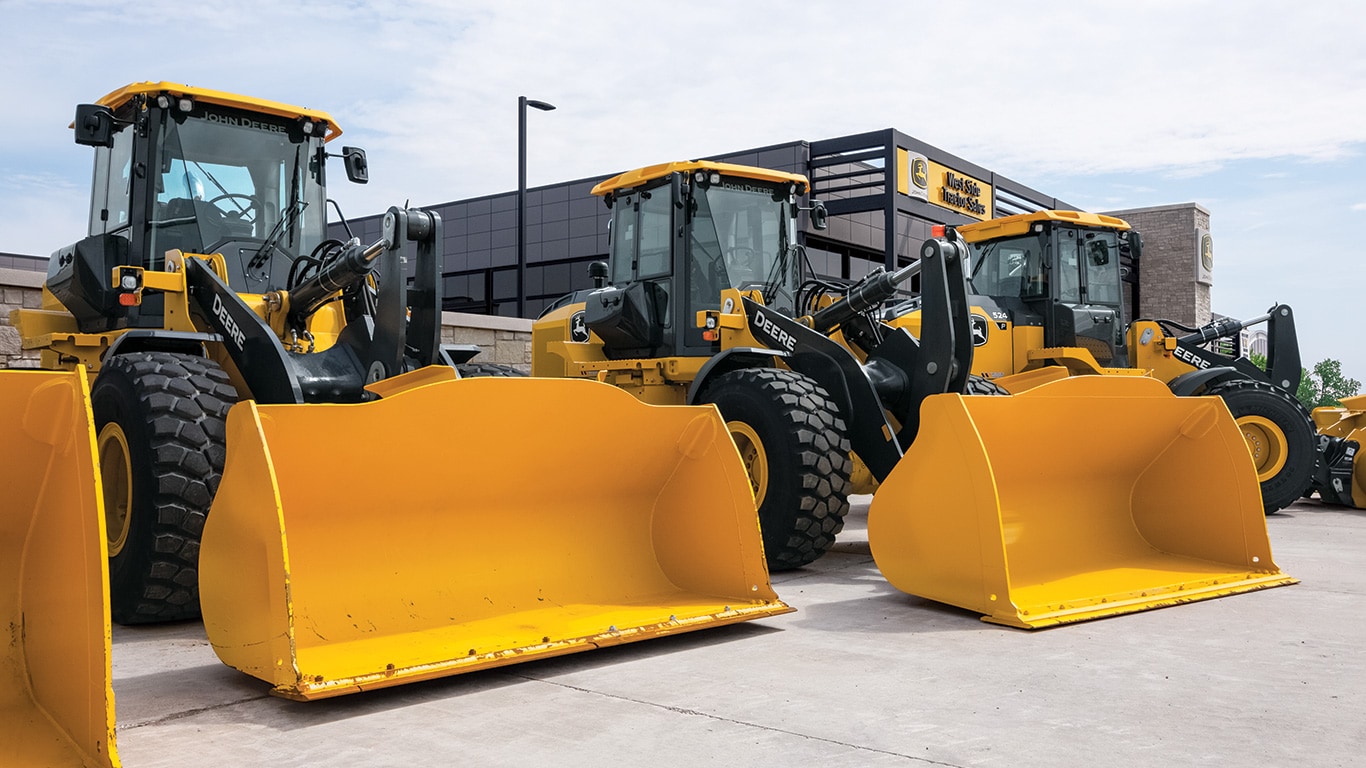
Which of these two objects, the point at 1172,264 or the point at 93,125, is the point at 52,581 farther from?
the point at 1172,264

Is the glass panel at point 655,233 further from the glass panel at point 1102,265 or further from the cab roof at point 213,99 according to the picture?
the glass panel at point 1102,265

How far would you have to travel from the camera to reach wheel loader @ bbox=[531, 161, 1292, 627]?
511 cm

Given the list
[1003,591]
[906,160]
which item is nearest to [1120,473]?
[1003,591]

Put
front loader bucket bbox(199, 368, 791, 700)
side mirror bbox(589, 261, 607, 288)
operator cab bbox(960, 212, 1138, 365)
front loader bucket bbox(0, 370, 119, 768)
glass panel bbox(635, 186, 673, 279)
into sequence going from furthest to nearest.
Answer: operator cab bbox(960, 212, 1138, 365)
side mirror bbox(589, 261, 607, 288)
glass panel bbox(635, 186, 673, 279)
front loader bucket bbox(199, 368, 791, 700)
front loader bucket bbox(0, 370, 119, 768)

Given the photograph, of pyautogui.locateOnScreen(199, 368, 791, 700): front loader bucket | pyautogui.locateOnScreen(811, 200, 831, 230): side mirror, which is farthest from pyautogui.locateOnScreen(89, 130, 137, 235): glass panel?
pyautogui.locateOnScreen(811, 200, 831, 230): side mirror

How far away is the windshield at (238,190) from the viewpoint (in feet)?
21.4

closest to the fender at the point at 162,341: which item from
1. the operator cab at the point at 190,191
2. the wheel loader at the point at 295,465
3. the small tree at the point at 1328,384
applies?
the wheel loader at the point at 295,465

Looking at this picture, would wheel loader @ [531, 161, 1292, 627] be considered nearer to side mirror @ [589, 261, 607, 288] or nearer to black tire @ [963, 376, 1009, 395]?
black tire @ [963, 376, 1009, 395]

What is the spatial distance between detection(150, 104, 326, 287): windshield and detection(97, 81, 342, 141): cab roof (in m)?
0.09

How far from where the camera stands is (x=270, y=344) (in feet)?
18.0

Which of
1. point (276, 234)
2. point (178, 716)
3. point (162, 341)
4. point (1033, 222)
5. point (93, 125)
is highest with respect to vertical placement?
point (1033, 222)

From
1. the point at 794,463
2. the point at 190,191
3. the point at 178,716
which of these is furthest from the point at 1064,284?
the point at 178,716

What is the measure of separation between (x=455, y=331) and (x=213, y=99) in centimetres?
641

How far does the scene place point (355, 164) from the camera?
24.0ft
